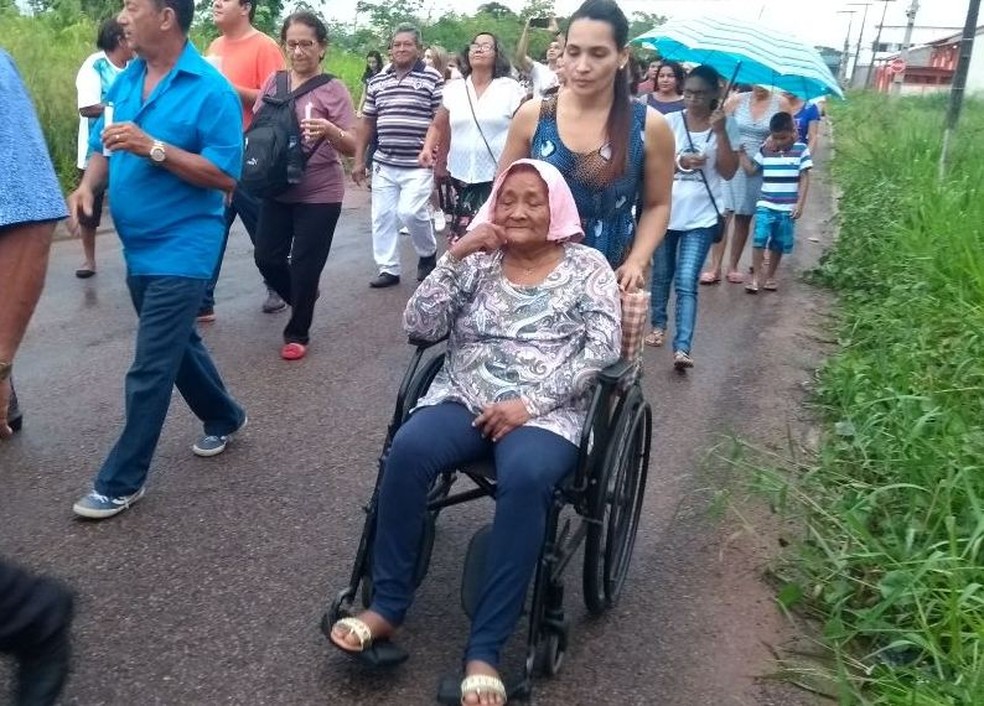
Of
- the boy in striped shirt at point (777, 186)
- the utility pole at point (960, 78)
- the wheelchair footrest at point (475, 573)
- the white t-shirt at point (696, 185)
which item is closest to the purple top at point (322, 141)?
the white t-shirt at point (696, 185)

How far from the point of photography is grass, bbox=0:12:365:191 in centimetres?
942

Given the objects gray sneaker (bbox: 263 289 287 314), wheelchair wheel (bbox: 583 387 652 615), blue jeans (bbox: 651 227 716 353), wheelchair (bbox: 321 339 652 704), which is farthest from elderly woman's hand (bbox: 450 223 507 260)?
gray sneaker (bbox: 263 289 287 314)

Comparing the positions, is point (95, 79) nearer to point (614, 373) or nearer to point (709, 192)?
point (709, 192)

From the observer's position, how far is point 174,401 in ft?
15.5

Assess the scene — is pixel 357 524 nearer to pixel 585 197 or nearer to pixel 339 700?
pixel 339 700

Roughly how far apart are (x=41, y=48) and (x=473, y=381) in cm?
937

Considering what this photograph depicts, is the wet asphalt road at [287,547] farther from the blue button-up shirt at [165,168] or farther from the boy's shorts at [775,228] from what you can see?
the boy's shorts at [775,228]

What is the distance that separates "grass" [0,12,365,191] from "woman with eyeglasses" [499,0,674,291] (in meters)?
5.28

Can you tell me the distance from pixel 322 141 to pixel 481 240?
256 cm

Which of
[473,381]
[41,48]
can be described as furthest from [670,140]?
[41,48]

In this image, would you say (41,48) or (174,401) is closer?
(174,401)

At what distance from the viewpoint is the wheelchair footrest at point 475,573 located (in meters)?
2.66

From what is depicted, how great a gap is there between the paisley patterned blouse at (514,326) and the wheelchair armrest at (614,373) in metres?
0.08

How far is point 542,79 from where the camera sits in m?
8.85
